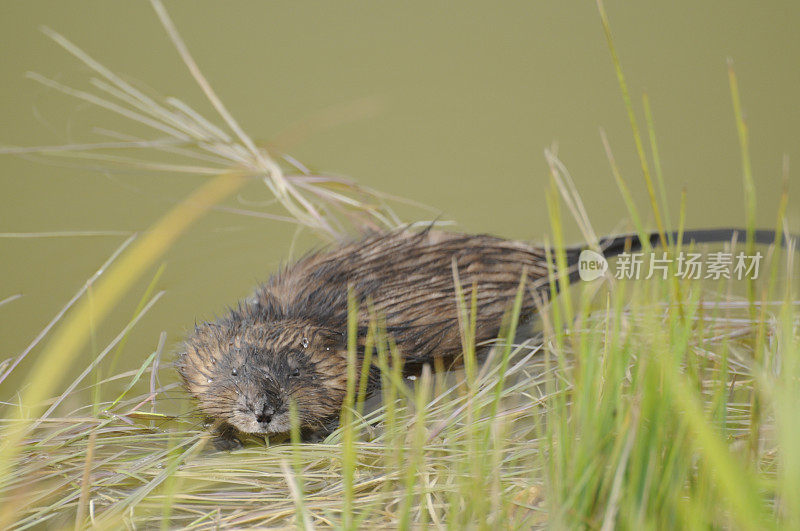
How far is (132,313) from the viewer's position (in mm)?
3963

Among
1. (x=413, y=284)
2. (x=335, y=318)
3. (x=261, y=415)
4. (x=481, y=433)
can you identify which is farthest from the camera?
(x=413, y=284)

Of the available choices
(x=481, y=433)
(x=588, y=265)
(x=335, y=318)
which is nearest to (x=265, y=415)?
(x=335, y=318)

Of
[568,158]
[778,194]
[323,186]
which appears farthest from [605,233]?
[323,186]

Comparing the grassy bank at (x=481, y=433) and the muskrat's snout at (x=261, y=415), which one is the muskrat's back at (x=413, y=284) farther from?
the muskrat's snout at (x=261, y=415)

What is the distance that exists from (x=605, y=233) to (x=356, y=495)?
8.72ft

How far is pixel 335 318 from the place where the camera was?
3.34 meters

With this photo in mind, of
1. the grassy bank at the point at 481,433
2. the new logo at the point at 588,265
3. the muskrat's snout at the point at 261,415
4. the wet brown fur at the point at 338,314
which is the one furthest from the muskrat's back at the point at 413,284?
the muskrat's snout at the point at 261,415

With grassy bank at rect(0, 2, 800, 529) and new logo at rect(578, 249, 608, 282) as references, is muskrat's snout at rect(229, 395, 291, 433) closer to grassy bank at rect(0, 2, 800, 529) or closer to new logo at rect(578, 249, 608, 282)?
grassy bank at rect(0, 2, 800, 529)

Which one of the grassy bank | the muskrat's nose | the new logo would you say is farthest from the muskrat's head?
the new logo

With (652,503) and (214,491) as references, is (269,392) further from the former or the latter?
(652,503)

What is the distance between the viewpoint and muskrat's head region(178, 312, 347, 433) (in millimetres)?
2883

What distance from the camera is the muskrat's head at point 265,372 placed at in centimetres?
288

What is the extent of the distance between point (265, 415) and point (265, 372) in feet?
0.51

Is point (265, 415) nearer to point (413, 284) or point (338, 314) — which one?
point (338, 314)
